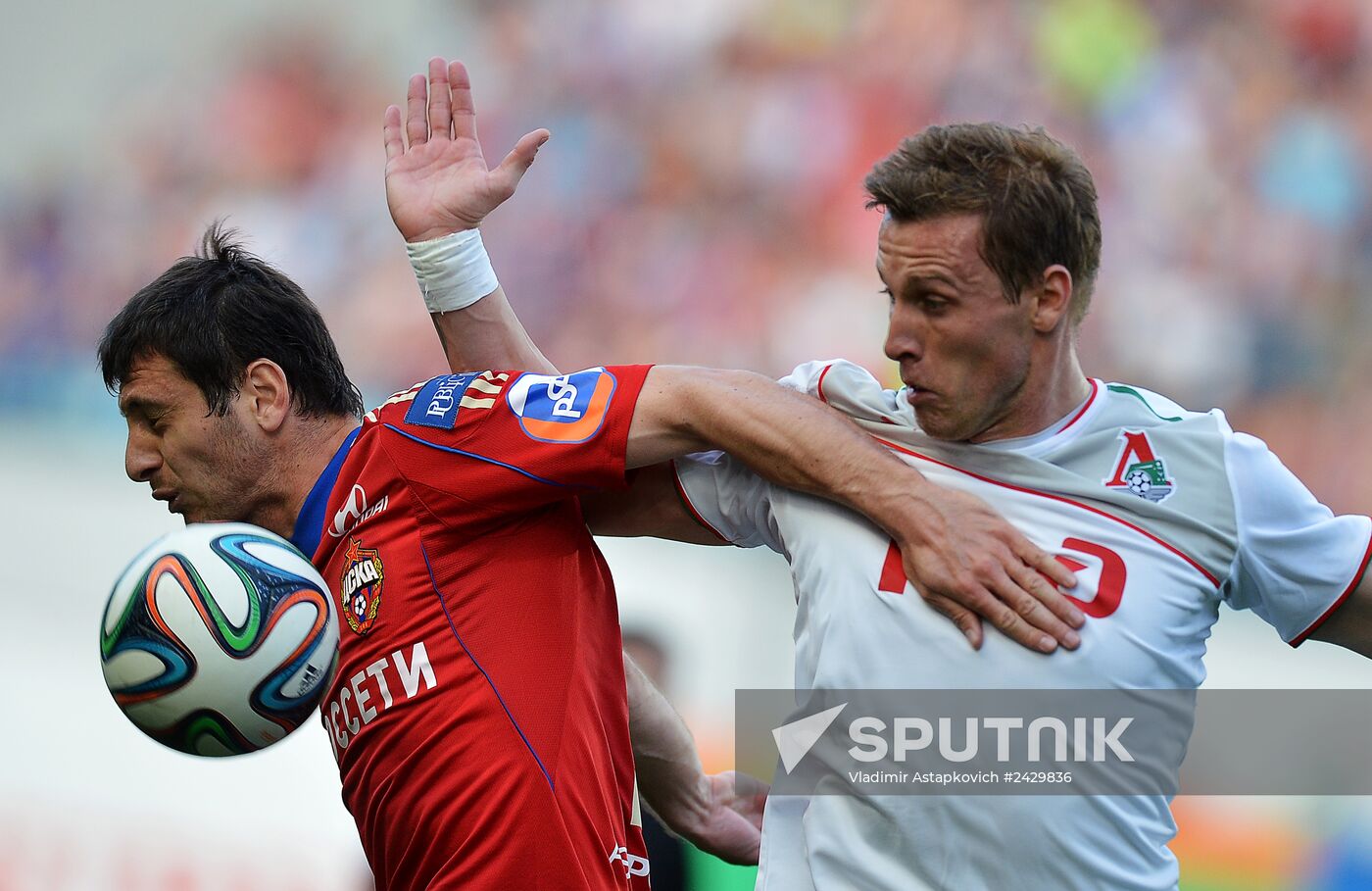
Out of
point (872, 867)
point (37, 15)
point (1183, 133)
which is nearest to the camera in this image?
point (872, 867)

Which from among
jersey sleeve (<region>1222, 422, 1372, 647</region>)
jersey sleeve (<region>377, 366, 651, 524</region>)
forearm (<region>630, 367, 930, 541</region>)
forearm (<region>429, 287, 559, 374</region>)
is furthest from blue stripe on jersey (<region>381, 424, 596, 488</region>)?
jersey sleeve (<region>1222, 422, 1372, 647</region>)

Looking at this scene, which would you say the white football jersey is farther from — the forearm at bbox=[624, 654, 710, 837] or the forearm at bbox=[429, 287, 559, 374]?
the forearm at bbox=[429, 287, 559, 374]

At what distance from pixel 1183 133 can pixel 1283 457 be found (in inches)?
76.1

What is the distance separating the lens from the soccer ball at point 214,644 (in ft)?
9.36

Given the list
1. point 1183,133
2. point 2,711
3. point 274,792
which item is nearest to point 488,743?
point 274,792

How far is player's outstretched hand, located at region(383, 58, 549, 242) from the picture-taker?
11.2 feet

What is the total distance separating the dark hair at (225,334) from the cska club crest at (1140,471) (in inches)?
69.1

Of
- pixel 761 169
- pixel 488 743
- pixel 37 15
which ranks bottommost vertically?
pixel 488 743

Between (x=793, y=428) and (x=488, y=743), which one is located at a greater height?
(x=793, y=428)

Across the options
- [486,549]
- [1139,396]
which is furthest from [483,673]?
[1139,396]

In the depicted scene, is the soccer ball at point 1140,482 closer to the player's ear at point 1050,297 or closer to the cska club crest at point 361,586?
the player's ear at point 1050,297

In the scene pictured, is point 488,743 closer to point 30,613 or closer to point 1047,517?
point 1047,517

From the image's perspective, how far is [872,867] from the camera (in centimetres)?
265

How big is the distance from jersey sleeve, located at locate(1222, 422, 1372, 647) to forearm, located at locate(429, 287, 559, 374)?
154cm
